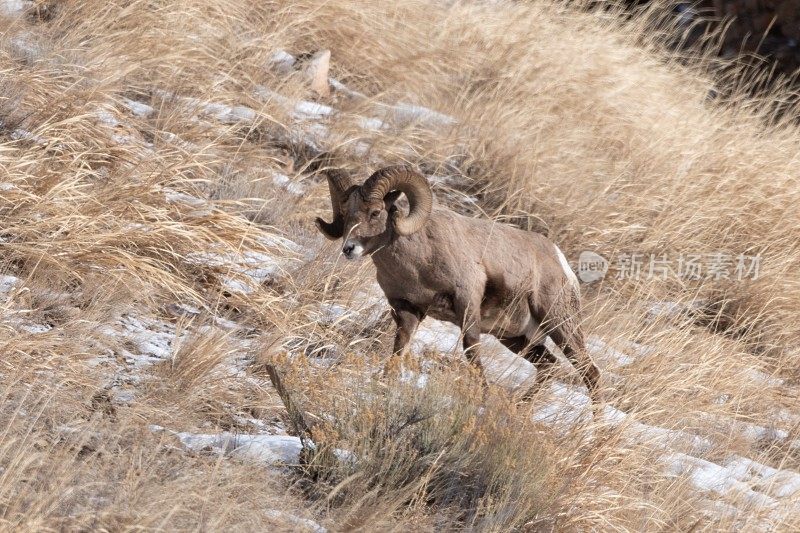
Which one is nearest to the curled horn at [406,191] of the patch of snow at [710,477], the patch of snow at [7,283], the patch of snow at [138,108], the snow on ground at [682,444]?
the snow on ground at [682,444]

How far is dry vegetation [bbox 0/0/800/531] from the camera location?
4105 mm

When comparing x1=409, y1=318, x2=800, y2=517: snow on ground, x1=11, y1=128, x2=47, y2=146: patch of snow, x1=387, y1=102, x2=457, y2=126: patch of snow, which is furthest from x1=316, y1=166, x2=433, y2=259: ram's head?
x1=387, y1=102, x2=457, y2=126: patch of snow

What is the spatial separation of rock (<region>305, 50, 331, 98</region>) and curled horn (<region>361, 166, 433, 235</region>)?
4367mm

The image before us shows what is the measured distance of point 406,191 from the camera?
16.4 feet

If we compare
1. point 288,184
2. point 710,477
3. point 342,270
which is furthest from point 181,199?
point 710,477

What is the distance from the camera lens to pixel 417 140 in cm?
890

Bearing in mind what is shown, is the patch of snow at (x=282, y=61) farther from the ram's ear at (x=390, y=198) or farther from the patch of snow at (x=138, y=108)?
the ram's ear at (x=390, y=198)

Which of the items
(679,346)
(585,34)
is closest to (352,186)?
(679,346)

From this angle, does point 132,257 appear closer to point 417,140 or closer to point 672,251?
point 417,140

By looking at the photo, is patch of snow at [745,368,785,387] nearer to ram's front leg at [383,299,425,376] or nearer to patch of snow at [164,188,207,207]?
ram's front leg at [383,299,425,376]

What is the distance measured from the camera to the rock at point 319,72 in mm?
9156

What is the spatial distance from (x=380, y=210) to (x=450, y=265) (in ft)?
1.47

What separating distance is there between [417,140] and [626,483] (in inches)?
192

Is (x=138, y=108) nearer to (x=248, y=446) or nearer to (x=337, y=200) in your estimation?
(x=337, y=200)
